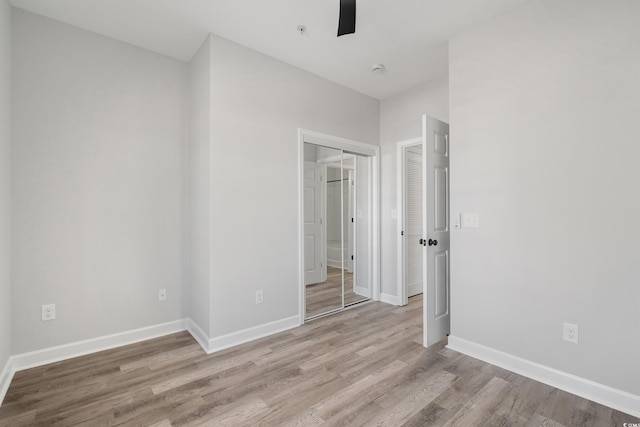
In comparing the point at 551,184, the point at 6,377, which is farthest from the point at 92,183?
the point at 551,184

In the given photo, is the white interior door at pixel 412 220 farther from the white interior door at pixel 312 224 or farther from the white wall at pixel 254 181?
the white wall at pixel 254 181

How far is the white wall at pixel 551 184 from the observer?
1857 millimetres

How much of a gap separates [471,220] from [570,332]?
3.31 feet

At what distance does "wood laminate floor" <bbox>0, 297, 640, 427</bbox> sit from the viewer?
69.6 inches

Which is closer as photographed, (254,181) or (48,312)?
(48,312)

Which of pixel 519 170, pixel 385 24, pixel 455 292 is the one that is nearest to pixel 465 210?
pixel 519 170

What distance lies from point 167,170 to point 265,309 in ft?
5.66

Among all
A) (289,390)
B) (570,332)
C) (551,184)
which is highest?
(551,184)

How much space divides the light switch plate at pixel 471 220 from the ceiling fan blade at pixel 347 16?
1.75m

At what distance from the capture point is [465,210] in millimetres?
2609

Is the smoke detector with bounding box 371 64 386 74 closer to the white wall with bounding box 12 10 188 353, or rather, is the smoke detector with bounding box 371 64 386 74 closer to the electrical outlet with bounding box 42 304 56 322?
the white wall with bounding box 12 10 188 353

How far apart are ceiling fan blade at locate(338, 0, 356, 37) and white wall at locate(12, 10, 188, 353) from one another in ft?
6.67

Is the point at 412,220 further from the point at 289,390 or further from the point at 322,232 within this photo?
the point at 289,390

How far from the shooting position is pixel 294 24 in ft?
8.34
